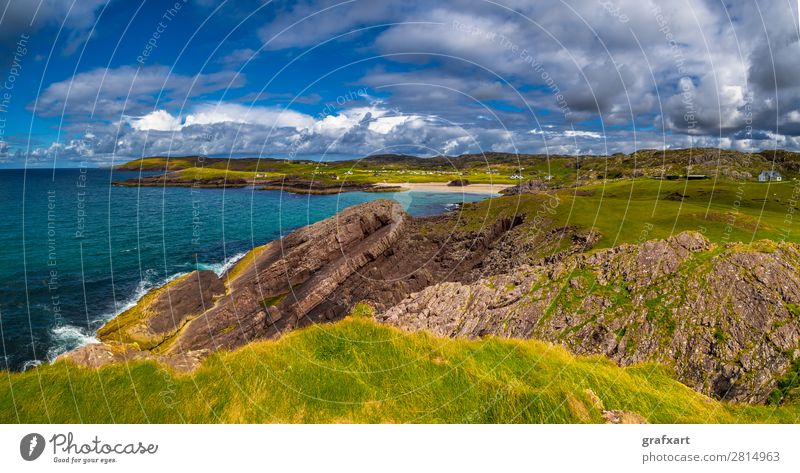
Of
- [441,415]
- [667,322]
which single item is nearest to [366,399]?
[441,415]

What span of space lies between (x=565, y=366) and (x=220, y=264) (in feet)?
204

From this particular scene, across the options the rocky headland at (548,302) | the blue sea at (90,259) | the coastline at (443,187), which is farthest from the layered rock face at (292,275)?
the coastline at (443,187)

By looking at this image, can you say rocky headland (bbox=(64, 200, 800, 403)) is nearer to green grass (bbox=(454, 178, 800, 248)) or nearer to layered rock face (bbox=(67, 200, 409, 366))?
layered rock face (bbox=(67, 200, 409, 366))

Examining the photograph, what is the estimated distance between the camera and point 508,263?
39.7 m

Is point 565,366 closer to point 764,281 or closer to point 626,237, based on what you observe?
point 764,281

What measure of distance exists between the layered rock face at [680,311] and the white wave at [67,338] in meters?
34.3

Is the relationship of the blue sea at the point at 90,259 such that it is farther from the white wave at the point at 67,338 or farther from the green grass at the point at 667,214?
the green grass at the point at 667,214

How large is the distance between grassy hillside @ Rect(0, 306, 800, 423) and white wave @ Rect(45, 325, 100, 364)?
1354 inches

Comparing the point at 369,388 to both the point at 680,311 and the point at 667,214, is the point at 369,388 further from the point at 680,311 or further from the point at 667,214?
the point at 667,214

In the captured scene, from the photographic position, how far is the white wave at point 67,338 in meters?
32.7

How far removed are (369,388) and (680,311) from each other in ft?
43.0

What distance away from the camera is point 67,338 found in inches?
1372

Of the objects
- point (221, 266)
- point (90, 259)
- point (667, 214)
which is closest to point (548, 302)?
point (667, 214)

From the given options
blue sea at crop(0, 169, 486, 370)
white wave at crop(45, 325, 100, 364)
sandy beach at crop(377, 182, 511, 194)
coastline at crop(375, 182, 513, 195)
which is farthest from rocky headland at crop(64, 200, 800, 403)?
sandy beach at crop(377, 182, 511, 194)
